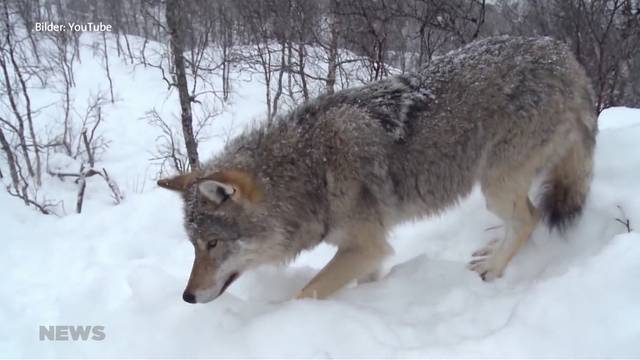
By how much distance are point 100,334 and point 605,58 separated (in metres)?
7.75

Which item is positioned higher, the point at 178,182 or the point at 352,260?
the point at 178,182

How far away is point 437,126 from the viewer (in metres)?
3.43

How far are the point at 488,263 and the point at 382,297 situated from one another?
3.54 ft

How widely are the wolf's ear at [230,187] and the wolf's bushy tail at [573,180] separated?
7.93 feet

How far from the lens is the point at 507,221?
3783 mm

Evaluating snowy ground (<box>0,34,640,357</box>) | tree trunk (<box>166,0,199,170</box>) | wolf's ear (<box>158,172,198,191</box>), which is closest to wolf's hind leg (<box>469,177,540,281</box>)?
snowy ground (<box>0,34,640,357</box>)

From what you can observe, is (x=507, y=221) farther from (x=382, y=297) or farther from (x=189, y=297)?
(x=189, y=297)

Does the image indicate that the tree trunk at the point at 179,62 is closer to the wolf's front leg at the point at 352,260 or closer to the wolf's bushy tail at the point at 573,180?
the wolf's front leg at the point at 352,260

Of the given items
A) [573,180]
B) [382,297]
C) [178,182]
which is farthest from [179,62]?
[573,180]

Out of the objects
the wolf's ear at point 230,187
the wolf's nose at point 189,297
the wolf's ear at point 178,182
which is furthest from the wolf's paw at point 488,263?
the wolf's ear at point 178,182

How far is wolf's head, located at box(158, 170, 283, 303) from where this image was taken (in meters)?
3.06

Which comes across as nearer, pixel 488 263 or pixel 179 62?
pixel 488 263

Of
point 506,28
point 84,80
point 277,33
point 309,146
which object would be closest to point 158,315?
point 309,146

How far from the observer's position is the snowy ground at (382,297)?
239 cm
